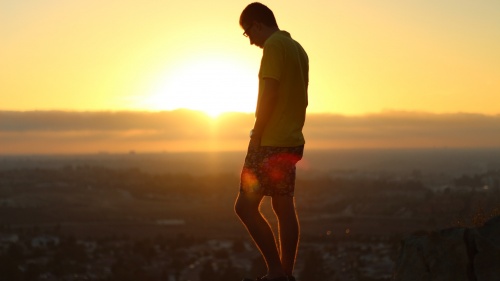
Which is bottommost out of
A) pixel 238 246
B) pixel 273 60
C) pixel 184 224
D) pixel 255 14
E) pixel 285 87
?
pixel 238 246

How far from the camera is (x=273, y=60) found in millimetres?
7277

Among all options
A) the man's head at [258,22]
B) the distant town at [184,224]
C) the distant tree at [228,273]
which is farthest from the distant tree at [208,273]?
the man's head at [258,22]

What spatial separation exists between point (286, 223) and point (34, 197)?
4007 inches

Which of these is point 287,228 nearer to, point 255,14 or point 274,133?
point 274,133

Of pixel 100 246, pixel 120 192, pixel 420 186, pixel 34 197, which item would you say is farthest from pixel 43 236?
pixel 420 186

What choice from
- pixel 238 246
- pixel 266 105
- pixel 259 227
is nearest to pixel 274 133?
pixel 266 105

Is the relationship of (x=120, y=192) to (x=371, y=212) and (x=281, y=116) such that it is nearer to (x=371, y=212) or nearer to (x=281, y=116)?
(x=371, y=212)

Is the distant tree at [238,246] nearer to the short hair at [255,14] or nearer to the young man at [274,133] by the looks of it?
the young man at [274,133]

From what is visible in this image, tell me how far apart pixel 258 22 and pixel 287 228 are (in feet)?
6.05

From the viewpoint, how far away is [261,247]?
7641mm

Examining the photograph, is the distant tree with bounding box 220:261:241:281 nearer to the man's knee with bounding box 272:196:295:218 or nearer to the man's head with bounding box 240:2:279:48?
the man's knee with bounding box 272:196:295:218

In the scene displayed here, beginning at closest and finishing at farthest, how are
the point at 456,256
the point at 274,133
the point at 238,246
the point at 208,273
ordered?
1. the point at 456,256
2. the point at 274,133
3. the point at 208,273
4. the point at 238,246

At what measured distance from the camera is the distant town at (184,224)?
2031 inches

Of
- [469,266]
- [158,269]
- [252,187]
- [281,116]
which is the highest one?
[281,116]
